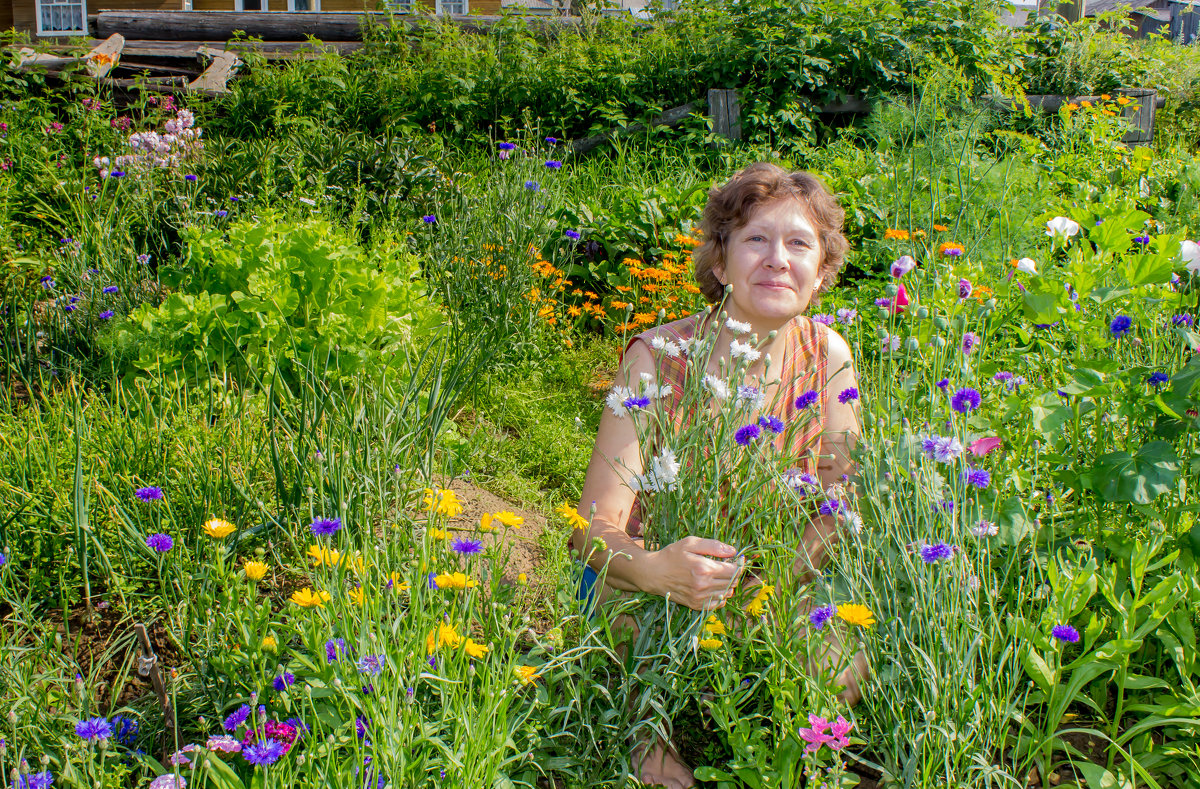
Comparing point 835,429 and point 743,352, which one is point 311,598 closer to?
point 743,352

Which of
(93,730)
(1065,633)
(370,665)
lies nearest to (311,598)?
(370,665)

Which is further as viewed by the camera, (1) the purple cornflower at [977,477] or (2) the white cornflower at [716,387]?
(2) the white cornflower at [716,387]

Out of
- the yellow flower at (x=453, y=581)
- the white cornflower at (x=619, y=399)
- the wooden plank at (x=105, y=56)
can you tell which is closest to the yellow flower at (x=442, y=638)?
the yellow flower at (x=453, y=581)

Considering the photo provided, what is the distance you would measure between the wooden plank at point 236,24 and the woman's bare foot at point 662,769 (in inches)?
396

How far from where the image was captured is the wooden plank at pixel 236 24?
10453 mm

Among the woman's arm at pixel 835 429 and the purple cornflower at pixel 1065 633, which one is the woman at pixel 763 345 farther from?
the purple cornflower at pixel 1065 633

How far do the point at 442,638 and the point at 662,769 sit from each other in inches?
26.1

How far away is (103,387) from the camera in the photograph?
3.11 meters

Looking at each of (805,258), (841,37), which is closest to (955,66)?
(841,37)

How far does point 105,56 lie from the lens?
8.53 m

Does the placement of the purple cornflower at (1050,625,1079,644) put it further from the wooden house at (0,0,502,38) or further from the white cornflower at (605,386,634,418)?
the wooden house at (0,0,502,38)

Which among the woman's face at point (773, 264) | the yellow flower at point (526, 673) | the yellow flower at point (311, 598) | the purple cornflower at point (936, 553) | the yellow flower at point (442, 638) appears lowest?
the yellow flower at point (526, 673)

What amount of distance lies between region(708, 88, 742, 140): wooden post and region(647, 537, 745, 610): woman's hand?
5684mm

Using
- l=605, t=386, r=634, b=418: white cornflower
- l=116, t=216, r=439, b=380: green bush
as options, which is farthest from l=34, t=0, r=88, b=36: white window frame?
l=605, t=386, r=634, b=418: white cornflower
